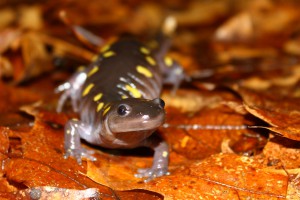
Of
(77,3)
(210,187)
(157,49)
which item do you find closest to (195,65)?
(157,49)

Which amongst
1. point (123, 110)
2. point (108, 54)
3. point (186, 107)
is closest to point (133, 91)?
point (186, 107)

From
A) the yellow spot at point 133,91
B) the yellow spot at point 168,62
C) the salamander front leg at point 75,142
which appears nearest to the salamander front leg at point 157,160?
the salamander front leg at point 75,142

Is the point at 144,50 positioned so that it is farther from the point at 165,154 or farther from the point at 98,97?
the point at 165,154

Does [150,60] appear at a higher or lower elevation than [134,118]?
higher

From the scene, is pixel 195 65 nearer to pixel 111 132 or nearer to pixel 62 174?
pixel 111 132

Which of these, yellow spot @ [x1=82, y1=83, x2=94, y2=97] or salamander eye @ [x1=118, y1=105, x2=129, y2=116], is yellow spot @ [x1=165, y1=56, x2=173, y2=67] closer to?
yellow spot @ [x1=82, y1=83, x2=94, y2=97]
